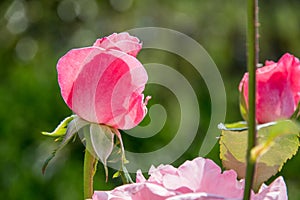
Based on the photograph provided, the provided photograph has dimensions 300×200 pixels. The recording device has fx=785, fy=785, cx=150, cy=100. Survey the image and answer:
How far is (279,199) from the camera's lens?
33 centimetres

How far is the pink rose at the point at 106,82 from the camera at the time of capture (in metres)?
0.38

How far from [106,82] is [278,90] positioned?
9cm

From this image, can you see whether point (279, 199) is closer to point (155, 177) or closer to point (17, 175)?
point (155, 177)

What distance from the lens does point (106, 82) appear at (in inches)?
14.9

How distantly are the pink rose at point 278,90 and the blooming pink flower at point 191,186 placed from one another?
0.06 metres

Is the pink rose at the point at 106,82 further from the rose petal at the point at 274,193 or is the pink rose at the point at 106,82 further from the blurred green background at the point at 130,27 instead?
the blurred green background at the point at 130,27

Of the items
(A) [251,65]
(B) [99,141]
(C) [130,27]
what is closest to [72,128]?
(B) [99,141]

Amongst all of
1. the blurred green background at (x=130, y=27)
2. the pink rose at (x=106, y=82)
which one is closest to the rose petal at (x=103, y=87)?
the pink rose at (x=106, y=82)

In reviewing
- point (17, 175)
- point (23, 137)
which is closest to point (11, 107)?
point (23, 137)

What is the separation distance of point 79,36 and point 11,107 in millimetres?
1176

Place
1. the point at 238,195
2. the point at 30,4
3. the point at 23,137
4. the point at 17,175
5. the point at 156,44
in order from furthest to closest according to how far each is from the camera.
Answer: the point at 30,4 < the point at 156,44 < the point at 23,137 < the point at 17,175 < the point at 238,195

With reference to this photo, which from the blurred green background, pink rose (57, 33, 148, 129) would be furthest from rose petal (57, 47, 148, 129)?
the blurred green background

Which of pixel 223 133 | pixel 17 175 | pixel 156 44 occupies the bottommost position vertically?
pixel 17 175

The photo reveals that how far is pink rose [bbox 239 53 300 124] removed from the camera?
0.39 meters
